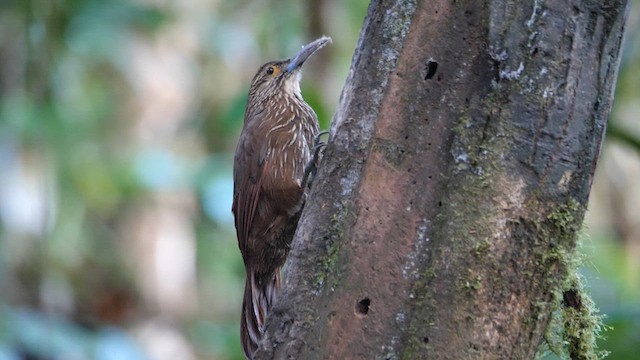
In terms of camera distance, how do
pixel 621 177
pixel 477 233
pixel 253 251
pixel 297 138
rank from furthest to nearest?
pixel 621 177, pixel 297 138, pixel 253 251, pixel 477 233

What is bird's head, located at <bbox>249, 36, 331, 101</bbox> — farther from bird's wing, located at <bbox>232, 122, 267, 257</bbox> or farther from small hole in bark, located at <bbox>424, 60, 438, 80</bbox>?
small hole in bark, located at <bbox>424, 60, 438, 80</bbox>

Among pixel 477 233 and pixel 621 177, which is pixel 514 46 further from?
pixel 621 177

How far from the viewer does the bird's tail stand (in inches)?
122

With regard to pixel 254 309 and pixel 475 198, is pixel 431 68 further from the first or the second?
pixel 254 309

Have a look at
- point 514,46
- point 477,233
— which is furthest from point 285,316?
point 514,46

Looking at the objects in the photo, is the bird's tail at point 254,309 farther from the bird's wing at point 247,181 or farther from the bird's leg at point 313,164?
the bird's leg at point 313,164

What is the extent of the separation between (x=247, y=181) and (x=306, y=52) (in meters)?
0.61

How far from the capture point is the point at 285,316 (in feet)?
6.70

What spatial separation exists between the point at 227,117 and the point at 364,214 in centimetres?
257

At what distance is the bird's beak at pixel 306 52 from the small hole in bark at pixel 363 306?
69.4 inches

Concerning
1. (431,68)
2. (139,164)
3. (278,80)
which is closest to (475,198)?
(431,68)

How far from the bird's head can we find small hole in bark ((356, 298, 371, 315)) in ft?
6.84

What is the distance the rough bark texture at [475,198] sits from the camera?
6.22 feet

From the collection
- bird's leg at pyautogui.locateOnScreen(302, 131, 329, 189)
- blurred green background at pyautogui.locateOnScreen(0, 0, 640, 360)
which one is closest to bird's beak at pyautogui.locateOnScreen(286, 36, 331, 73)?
bird's leg at pyautogui.locateOnScreen(302, 131, 329, 189)
